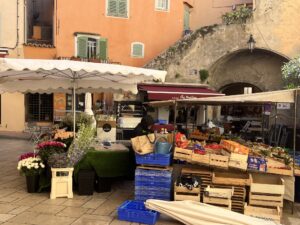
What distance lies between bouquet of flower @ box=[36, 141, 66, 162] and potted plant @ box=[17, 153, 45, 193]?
0.42 ft

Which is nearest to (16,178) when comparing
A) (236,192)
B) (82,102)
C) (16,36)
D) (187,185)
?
(187,185)

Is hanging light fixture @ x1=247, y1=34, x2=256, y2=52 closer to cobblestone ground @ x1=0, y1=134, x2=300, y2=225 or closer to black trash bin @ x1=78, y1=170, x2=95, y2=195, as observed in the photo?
cobblestone ground @ x1=0, y1=134, x2=300, y2=225

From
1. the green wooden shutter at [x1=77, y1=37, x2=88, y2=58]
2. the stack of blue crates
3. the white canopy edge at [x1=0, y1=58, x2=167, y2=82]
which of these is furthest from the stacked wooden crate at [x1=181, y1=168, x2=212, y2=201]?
the green wooden shutter at [x1=77, y1=37, x2=88, y2=58]

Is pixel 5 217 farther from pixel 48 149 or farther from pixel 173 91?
pixel 173 91

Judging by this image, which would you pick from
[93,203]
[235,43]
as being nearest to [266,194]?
[93,203]

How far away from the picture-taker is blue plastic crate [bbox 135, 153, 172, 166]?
6805 mm

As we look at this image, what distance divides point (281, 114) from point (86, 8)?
11.3m

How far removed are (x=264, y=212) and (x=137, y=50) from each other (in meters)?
15.7

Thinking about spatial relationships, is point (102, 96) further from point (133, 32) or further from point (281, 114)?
point (281, 114)

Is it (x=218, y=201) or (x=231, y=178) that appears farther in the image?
(x=231, y=178)

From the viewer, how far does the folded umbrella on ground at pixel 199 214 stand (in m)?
5.61

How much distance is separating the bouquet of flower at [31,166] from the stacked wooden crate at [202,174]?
9.21 ft

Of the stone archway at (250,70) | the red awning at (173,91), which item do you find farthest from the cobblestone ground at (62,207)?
the stone archway at (250,70)

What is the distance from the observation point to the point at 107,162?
25.6ft
